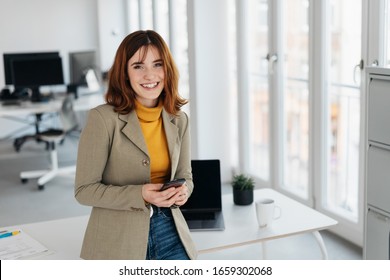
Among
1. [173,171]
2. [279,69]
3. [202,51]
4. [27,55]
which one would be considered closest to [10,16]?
[27,55]

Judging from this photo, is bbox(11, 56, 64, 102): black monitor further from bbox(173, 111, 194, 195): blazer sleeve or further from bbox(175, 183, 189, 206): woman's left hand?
bbox(175, 183, 189, 206): woman's left hand

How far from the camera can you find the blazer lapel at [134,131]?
179 centimetres

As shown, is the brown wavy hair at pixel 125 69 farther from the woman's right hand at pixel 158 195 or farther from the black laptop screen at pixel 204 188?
the black laptop screen at pixel 204 188

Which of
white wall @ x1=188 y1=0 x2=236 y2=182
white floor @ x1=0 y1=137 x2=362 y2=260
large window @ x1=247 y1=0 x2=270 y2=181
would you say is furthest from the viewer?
white wall @ x1=188 y1=0 x2=236 y2=182

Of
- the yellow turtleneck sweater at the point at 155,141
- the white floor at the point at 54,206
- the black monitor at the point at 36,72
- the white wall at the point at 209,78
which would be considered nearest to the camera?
the yellow turtleneck sweater at the point at 155,141

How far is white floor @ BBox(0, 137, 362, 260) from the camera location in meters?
3.57

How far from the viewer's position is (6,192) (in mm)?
5223

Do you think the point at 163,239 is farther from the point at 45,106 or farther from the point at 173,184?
the point at 45,106

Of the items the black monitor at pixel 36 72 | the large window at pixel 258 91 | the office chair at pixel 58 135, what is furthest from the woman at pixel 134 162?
the black monitor at pixel 36 72

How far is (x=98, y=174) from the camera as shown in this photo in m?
1.77

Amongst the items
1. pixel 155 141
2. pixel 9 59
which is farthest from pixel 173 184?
pixel 9 59

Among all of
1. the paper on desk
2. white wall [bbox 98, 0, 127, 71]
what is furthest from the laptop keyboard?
white wall [bbox 98, 0, 127, 71]
